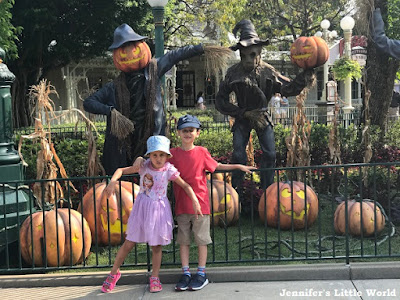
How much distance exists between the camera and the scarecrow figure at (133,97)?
20.0ft

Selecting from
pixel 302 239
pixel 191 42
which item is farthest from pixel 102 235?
pixel 191 42

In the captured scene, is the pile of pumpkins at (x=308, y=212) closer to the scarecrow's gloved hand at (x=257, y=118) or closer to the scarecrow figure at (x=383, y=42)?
the scarecrow's gloved hand at (x=257, y=118)

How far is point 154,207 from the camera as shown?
4.21m

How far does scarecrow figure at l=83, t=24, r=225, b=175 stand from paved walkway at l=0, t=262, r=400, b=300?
2.02m

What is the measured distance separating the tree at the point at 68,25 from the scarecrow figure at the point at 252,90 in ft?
39.5

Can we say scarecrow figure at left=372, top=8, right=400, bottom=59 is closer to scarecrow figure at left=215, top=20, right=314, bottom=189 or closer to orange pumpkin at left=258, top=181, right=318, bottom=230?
scarecrow figure at left=215, top=20, right=314, bottom=189

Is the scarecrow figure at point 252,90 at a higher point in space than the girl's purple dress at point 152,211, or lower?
higher

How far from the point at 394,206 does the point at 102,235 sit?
12.3 ft

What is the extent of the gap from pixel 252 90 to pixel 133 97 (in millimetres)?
1508

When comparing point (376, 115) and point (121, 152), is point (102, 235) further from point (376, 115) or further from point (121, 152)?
point (376, 115)

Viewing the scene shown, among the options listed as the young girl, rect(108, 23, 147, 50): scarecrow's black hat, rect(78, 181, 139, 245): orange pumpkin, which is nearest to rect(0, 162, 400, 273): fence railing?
rect(78, 181, 139, 245): orange pumpkin

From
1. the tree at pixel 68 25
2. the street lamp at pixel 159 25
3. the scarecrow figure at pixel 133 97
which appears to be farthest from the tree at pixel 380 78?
the tree at pixel 68 25

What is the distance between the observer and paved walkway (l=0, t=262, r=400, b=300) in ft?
13.8

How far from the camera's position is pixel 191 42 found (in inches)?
938
